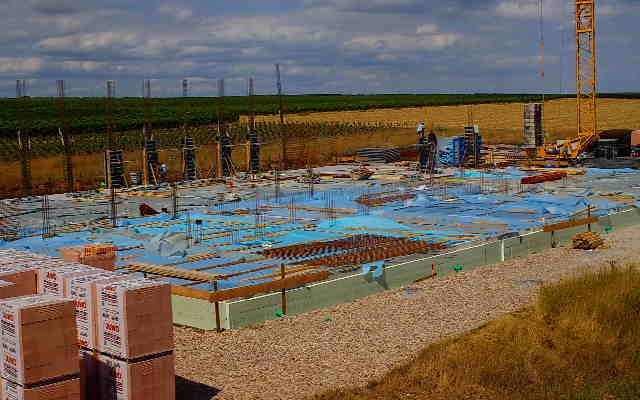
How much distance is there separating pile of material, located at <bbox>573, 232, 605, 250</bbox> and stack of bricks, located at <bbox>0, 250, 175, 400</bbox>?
10.8 m

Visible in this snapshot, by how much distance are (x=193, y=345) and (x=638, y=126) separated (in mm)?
47924

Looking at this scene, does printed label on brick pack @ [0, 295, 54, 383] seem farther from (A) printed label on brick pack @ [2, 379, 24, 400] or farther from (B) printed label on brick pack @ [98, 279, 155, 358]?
(B) printed label on brick pack @ [98, 279, 155, 358]

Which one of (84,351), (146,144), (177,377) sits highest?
(146,144)

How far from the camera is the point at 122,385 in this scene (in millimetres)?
8031

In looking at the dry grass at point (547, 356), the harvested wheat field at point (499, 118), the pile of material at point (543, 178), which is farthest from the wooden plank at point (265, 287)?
the harvested wheat field at point (499, 118)

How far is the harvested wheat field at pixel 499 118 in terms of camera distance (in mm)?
50350

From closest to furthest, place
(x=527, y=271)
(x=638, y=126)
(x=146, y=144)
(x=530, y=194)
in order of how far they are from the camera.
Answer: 1. (x=527, y=271)
2. (x=530, y=194)
3. (x=146, y=144)
4. (x=638, y=126)

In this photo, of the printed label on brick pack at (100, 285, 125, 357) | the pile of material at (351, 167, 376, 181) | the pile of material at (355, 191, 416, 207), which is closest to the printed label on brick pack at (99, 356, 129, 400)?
the printed label on brick pack at (100, 285, 125, 357)

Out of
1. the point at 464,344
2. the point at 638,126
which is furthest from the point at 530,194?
the point at 638,126

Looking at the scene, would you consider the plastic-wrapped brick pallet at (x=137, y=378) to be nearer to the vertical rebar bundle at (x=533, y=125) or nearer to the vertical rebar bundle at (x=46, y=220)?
the vertical rebar bundle at (x=46, y=220)

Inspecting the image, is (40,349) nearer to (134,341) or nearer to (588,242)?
(134,341)

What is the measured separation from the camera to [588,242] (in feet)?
54.6

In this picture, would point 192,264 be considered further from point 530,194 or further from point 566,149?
point 566,149

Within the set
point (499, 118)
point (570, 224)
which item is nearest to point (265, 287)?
point (570, 224)
